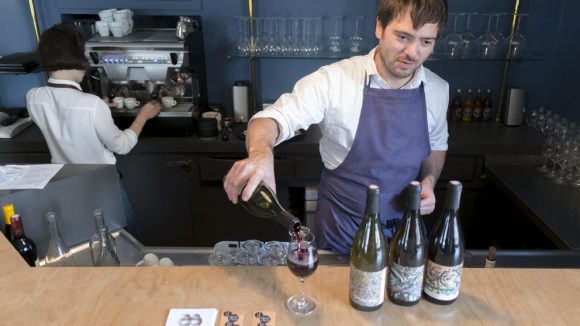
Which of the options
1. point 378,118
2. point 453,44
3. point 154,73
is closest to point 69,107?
point 154,73

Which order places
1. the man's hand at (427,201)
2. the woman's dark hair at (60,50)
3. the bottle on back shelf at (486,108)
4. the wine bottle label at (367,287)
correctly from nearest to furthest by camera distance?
the wine bottle label at (367,287), the man's hand at (427,201), the woman's dark hair at (60,50), the bottle on back shelf at (486,108)

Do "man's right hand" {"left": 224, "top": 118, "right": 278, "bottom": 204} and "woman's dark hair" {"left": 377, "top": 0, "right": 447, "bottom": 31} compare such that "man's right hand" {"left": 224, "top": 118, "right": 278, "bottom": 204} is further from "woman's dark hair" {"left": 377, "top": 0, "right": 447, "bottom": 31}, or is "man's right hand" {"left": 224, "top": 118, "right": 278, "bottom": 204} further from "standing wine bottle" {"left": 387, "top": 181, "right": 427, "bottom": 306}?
"woman's dark hair" {"left": 377, "top": 0, "right": 447, "bottom": 31}

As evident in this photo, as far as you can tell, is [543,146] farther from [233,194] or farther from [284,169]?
[233,194]

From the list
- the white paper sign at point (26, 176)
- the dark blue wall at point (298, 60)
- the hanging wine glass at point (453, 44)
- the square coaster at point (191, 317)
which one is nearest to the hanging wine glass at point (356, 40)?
the dark blue wall at point (298, 60)

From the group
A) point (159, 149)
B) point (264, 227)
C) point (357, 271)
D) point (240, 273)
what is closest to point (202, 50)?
Answer: point (159, 149)

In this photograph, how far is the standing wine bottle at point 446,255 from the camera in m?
1.05

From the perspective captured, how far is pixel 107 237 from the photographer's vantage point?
4.79 feet

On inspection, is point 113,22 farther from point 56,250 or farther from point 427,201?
point 427,201

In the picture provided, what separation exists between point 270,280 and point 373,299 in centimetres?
27

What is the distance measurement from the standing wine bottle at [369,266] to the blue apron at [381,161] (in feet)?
2.05

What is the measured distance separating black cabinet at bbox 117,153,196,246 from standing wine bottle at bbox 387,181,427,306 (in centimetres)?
196

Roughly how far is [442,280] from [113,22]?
2501 mm

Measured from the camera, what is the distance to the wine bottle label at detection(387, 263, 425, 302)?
1047mm

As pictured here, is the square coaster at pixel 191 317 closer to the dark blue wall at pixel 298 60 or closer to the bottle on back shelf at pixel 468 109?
the dark blue wall at pixel 298 60
